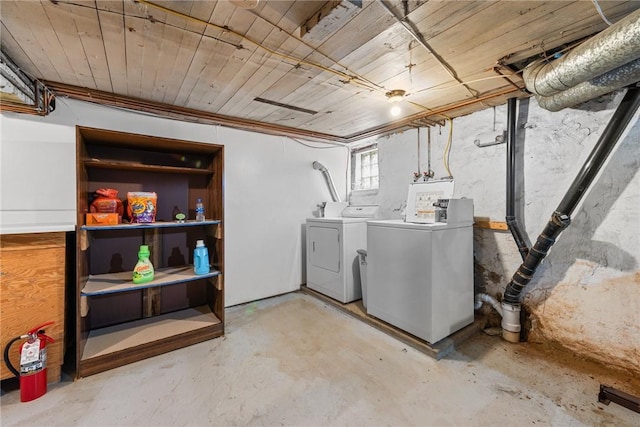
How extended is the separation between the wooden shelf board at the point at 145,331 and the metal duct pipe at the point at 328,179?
2237mm

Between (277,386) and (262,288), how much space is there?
64.1 inches

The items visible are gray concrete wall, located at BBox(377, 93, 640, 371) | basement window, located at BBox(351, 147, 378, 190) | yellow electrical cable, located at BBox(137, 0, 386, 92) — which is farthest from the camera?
basement window, located at BBox(351, 147, 378, 190)

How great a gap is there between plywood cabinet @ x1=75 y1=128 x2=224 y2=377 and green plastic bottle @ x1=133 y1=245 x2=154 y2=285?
6cm

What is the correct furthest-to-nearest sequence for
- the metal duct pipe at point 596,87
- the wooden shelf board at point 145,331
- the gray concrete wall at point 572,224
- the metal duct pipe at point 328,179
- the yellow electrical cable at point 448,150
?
the metal duct pipe at point 328,179 < the yellow electrical cable at point 448,150 < the wooden shelf board at point 145,331 < the gray concrete wall at point 572,224 < the metal duct pipe at point 596,87

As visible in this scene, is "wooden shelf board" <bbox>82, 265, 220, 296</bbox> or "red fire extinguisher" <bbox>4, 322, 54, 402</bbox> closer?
"red fire extinguisher" <bbox>4, 322, 54, 402</bbox>

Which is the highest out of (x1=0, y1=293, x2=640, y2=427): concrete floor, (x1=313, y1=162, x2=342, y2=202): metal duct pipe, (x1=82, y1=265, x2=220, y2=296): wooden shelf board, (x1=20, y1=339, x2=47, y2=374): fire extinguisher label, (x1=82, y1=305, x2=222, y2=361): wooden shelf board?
(x1=313, y1=162, x2=342, y2=202): metal duct pipe

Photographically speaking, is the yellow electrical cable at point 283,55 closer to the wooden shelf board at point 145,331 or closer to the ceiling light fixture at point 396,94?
the ceiling light fixture at point 396,94

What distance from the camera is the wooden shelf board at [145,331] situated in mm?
1968

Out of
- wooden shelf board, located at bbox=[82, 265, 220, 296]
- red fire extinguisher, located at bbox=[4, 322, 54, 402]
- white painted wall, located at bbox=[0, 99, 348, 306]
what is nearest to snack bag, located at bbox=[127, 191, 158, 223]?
white painted wall, located at bbox=[0, 99, 348, 306]

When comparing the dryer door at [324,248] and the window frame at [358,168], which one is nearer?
the dryer door at [324,248]

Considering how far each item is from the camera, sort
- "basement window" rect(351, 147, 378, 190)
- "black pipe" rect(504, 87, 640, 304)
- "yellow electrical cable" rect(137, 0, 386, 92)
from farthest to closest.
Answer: "basement window" rect(351, 147, 378, 190) → "black pipe" rect(504, 87, 640, 304) → "yellow electrical cable" rect(137, 0, 386, 92)

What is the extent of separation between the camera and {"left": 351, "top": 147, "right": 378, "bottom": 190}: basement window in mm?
3908

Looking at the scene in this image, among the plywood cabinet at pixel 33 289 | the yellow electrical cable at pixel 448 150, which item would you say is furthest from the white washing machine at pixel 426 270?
the plywood cabinet at pixel 33 289

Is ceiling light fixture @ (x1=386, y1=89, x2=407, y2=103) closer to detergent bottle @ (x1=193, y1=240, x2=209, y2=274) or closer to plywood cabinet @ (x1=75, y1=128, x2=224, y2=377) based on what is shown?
plywood cabinet @ (x1=75, y1=128, x2=224, y2=377)
